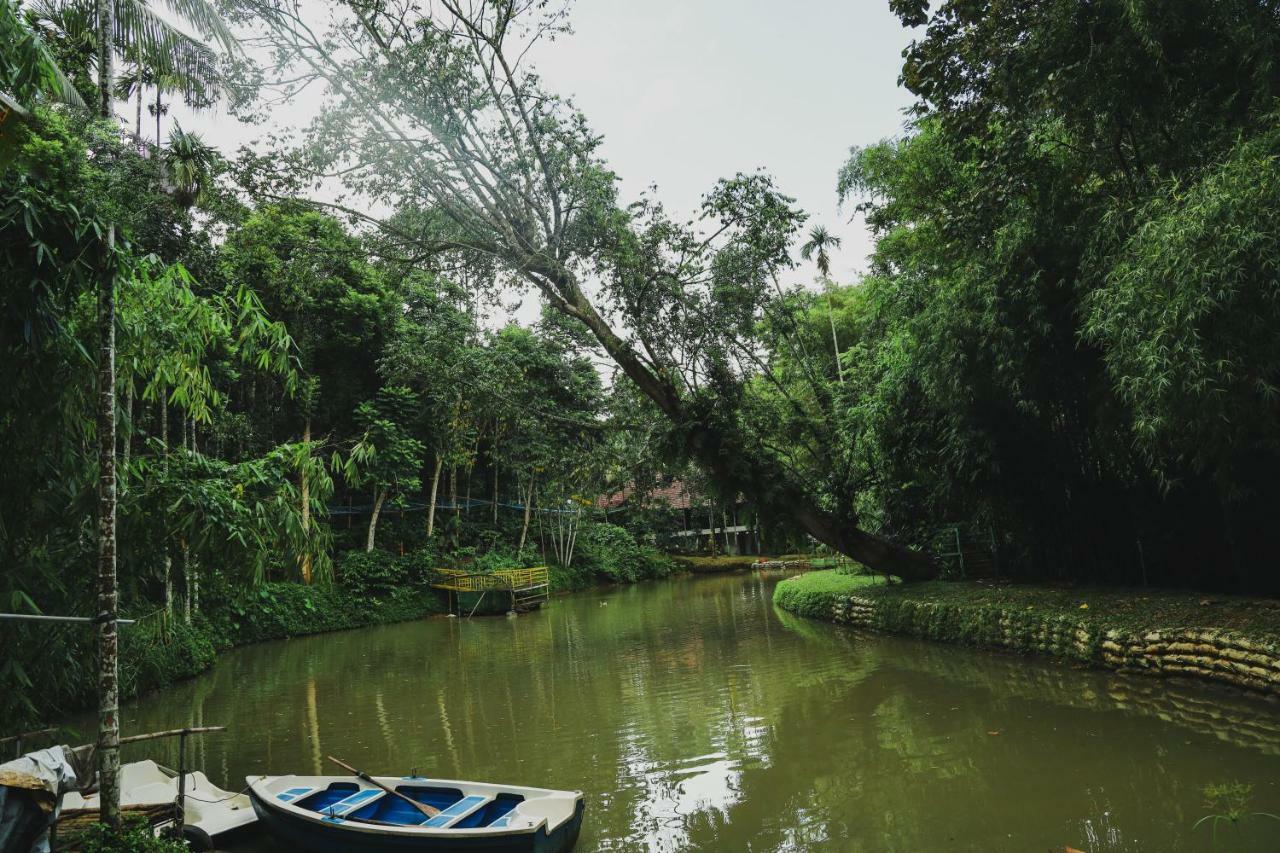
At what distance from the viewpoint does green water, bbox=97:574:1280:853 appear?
15.5 ft

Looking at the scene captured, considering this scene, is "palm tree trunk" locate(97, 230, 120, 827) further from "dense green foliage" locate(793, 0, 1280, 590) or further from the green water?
"dense green foliage" locate(793, 0, 1280, 590)

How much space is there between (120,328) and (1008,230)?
825 cm

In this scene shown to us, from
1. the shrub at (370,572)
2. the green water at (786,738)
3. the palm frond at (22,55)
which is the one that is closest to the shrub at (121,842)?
the green water at (786,738)

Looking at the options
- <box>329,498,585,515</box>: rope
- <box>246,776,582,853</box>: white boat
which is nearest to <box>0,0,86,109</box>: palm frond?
<box>246,776,582,853</box>: white boat

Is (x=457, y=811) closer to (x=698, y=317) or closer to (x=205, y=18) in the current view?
(x=698, y=317)

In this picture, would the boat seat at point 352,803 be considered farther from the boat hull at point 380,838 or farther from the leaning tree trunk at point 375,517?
the leaning tree trunk at point 375,517

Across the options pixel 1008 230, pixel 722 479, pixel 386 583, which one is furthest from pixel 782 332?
pixel 386 583

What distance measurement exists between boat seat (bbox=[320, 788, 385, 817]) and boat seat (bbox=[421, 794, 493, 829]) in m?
0.53

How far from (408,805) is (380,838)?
0.74 metres

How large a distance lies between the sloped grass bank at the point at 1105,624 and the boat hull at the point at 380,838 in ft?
19.8

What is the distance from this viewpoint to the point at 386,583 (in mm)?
19547

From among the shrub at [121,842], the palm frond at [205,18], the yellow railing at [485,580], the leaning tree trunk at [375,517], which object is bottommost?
the shrub at [121,842]

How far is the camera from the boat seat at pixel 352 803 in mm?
4738

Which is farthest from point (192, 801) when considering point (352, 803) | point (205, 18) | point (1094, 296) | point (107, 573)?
point (205, 18)
